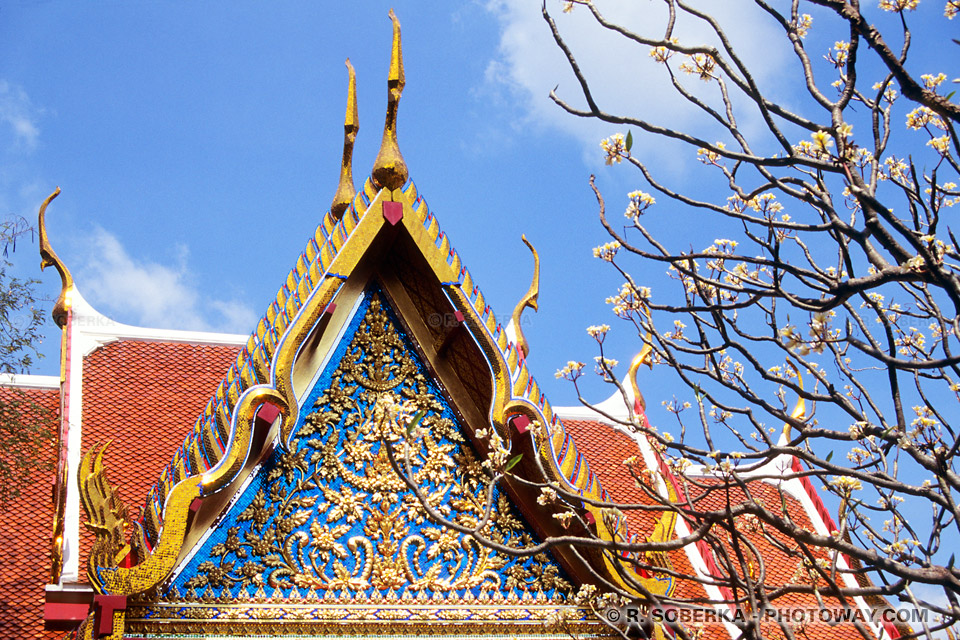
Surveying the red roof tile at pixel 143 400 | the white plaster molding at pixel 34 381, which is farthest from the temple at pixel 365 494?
the white plaster molding at pixel 34 381

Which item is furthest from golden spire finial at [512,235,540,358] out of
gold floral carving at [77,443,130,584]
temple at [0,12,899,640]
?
gold floral carving at [77,443,130,584]

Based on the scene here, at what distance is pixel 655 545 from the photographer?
→ 17.7 ft

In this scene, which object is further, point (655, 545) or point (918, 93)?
point (655, 545)

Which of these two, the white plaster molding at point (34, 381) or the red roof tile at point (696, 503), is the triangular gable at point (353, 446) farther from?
the white plaster molding at point (34, 381)

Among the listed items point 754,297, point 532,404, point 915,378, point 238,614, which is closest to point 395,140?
point 532,404

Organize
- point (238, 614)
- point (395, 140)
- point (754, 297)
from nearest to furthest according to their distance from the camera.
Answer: point (754, 297)
point (238, 614)
point (395, 140)

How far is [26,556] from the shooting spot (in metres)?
7.98

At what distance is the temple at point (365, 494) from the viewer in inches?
233

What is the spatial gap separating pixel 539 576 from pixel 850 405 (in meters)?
2.16

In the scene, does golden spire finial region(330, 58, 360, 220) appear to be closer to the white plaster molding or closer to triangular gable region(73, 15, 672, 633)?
triangular gable region(73, 15, 672, 633)

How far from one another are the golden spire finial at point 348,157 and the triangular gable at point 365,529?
58.6 inches

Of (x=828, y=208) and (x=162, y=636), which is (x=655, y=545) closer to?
(x=828, y=208)

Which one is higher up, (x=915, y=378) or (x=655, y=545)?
(x=915, y=378)

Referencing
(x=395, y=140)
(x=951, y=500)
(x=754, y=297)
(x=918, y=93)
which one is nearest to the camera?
(x=918, y=93)
